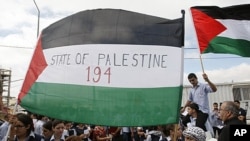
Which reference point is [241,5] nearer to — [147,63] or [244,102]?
[147,63]

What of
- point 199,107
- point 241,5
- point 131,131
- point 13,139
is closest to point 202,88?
point 199,107

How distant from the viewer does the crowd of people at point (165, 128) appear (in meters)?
4.89

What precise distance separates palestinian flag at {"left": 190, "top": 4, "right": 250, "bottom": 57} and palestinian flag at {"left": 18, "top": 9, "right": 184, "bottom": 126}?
120 cm

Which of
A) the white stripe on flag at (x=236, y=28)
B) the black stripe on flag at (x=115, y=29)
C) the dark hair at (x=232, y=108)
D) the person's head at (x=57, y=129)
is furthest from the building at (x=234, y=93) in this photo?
the dark hair at (x=232, y=108)

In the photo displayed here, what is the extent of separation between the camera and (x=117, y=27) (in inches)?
225

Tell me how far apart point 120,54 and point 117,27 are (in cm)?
42

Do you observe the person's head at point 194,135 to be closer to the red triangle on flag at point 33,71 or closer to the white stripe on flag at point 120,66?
the white stripe on flag at point 120,66

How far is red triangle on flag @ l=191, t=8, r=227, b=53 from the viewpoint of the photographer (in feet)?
21.7

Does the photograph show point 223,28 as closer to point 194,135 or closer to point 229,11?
point 229,11

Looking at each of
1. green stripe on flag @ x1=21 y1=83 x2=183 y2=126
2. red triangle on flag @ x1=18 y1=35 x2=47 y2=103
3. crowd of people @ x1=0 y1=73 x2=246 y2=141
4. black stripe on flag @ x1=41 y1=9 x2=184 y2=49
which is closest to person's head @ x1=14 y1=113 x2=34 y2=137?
crowd of people @ x1=0 y1=73 x2=246 y2=141

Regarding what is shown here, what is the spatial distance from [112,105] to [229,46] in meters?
2.45

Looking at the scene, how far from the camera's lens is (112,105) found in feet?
17.8

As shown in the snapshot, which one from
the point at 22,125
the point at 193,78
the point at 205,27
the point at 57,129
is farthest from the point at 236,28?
the point at 22,125

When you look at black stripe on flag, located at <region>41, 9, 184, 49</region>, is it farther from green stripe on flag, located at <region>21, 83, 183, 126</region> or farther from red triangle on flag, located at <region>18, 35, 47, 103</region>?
green stripe on flag, located at <region>21, 83, 183, 126</region>
